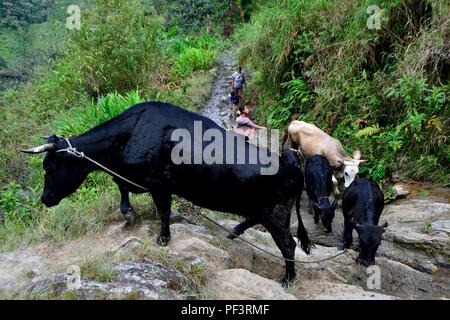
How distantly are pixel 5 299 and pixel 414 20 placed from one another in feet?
30.5

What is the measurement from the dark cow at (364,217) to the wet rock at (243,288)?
191 cm

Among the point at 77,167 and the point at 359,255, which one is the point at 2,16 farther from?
the point at 359,255

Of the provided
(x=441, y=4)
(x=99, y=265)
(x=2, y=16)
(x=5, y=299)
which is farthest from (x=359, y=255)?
(x=2, y=16)

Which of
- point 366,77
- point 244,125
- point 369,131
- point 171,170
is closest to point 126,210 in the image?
point 171,170

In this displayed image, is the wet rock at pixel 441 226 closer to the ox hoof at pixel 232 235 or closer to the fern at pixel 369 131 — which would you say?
the fern at pixel 369 131

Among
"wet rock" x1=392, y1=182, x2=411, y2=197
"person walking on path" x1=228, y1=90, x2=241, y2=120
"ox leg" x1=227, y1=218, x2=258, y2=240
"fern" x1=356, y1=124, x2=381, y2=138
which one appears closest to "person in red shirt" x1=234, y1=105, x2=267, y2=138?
"fern" x1=356, y1=124, x2=381, y2=138

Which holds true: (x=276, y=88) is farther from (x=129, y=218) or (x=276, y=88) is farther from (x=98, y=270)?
(x=98, y=270)

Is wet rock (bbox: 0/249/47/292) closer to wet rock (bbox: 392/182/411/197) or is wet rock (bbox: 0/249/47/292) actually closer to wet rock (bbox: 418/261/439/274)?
wet rock (bbox: 418/261/439/274)

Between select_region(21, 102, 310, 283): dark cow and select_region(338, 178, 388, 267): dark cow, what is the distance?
1.00m

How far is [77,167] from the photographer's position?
5336 mm

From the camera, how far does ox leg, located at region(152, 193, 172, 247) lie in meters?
5.19

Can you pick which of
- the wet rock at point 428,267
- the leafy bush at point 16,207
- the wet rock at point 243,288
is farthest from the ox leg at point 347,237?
the leafy bush at point 16,207

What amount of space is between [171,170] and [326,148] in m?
4.37

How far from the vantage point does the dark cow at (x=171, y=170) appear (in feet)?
16.0
